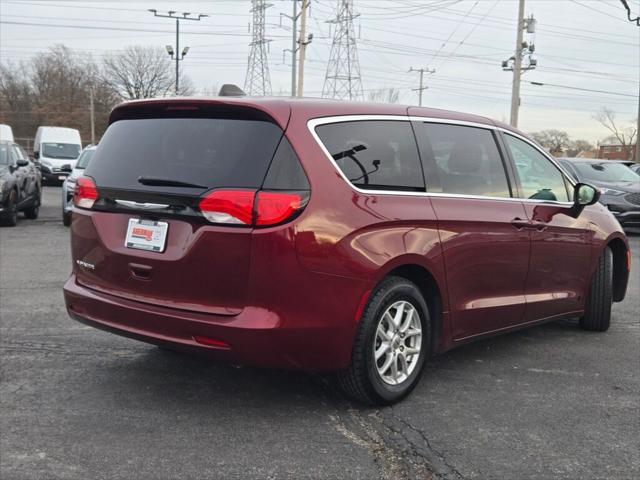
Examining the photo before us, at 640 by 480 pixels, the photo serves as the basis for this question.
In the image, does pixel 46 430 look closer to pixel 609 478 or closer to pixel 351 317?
pixel 351 317

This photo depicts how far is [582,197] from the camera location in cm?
515

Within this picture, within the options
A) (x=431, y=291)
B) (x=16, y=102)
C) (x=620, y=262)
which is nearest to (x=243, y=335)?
(x=431, y=291)

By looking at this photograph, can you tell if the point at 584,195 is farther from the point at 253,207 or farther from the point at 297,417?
the point at 253,207

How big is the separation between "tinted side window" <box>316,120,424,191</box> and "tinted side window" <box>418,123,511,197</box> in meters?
0.12

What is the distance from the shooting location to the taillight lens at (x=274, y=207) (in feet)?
10.5

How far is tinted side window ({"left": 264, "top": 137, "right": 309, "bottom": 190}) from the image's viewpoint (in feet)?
10.7

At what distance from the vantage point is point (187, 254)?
131 inches

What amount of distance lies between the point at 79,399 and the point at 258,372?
110 centimetres

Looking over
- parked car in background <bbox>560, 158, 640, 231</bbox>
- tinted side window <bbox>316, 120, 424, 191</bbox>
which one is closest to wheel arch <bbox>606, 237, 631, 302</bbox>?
tinted side window <bbox>316, 120, 424, 191</bbox>

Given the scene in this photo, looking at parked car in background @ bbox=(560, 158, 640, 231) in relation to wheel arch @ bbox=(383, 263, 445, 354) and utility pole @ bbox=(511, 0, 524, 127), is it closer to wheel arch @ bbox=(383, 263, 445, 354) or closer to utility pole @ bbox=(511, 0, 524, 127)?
wheel arch @ bbox=(383, 263, 445, 354)

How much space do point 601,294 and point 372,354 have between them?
2811 millimetres

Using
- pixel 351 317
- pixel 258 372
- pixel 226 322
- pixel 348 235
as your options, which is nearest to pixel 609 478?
pixel 351 317

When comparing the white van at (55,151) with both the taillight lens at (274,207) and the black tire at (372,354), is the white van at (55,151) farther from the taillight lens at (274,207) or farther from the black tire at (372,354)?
the taillight lens at (274,207)

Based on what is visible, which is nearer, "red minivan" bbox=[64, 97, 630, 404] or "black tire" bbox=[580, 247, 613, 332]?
"red minivan" bbox=[64, 97, 630, 404]
